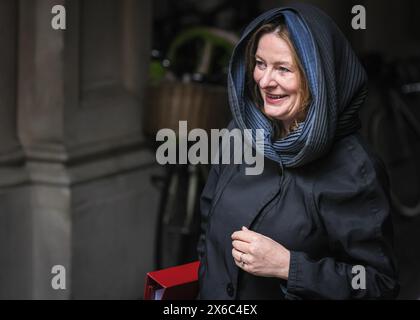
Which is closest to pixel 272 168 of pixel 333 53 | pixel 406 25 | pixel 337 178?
pixel 337 178

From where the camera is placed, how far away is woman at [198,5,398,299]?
2.49 meters

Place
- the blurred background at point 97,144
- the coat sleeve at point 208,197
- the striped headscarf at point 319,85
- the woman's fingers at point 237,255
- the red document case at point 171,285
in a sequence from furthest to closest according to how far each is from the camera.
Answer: the blurred background at point 97,144 → the coat sleeve at point 208,197 → the red document case at point 171,285 → the woman's fingers at point 237,255 → the striped headscarf at point 319,85

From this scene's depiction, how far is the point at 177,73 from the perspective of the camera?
18.1 feet

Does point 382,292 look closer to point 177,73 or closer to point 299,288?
point 299,288

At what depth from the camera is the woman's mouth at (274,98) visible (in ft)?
8.57

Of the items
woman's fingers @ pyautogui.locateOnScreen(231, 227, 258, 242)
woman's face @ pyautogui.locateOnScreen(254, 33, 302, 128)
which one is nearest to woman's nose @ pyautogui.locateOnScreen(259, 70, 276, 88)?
woman's face @ pyautogui.locateOnScreen(254, 33, 302, 128)

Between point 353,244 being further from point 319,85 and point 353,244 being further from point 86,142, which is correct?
point 86,142

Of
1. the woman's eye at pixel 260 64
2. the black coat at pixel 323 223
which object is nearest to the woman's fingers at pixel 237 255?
the black coat at pixel 323 223

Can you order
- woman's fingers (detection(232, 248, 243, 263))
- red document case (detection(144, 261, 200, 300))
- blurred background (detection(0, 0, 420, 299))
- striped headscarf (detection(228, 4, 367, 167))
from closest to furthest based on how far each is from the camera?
striped headscarf (detection(228, 4, 367, 167)), woman's fingers (detection(232, 248, 243, 263)), red document case (detection(144, 261, 200, 300)), blurred background (detection(0, 0, 420, 299))

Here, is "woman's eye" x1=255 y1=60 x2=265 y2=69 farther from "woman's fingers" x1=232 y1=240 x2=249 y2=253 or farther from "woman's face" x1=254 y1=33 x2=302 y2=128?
"woman's fingers" x1=232 y1=240 x2=249 y2=253

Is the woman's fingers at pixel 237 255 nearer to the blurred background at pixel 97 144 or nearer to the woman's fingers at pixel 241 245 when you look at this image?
the woman's fingers at pixel 241 245

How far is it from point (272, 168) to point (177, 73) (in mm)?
2866

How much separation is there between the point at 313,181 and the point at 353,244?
0.74 ft

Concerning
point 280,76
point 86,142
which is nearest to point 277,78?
point 280,76
